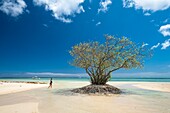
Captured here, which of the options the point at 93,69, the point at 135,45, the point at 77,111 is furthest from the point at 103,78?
the point at 77,111

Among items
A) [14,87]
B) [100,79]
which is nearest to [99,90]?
[100,79]

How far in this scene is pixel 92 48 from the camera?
3512 cm

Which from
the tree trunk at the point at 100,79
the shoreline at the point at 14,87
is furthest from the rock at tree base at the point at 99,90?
the shoreline at the point at 14,87

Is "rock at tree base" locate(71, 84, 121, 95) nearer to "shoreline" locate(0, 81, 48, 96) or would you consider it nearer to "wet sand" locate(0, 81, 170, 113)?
"wet sand" locate(0, 81, 170, 113)

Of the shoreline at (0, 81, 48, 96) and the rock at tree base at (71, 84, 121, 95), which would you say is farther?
the shoreline at (0, 81, 48, 96)

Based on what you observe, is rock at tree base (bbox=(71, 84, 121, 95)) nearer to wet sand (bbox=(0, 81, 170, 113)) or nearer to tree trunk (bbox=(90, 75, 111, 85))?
tree trunk (bbox=(90, 75, 111, 85))

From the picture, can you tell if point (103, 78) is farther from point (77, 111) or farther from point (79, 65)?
point (77, 111)

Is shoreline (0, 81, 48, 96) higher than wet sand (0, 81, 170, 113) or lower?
higher

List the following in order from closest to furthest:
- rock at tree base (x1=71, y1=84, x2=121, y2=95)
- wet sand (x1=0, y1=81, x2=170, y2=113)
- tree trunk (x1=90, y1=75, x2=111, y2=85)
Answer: wet sand (x1=0, y1=81, x2=170, y2=113), rock at tree base (x1=71, y1=84, x2=121, y2=95), tree trunk (x1=90, y1=75, x2=111, y2=85)

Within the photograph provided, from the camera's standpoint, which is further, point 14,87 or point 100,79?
point 14,87

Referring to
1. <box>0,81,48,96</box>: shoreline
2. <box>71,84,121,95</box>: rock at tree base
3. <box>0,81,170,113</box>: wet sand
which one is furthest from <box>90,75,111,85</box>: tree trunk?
<box>0,81,48,96</box>: shoreline

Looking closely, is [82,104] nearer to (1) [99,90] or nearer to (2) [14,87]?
(1) [99,90]

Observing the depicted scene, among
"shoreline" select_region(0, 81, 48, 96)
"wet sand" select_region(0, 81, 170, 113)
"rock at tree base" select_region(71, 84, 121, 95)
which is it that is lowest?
"wet sand" select_region(0, 81, 170, 113)

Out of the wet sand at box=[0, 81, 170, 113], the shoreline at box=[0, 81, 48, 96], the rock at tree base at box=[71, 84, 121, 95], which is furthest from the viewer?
the shoreline at box=[0, 81, 48, 96]
